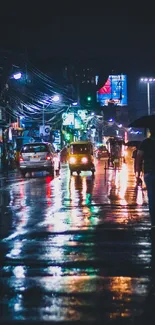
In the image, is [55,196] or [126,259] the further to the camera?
[55,196]

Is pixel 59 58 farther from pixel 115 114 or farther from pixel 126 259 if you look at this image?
pixel 126 259

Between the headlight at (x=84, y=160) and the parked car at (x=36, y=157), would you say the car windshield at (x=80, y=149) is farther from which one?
the parked car at (x=36, y=157)

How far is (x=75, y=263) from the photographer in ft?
26.8

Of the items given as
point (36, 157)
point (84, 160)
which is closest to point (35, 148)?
point (36, 157)

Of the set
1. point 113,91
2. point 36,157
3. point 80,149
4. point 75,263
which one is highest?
point 113,91

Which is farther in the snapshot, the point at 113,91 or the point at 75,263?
the point at 113,91

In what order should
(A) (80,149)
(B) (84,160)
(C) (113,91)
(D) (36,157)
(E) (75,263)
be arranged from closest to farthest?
(E) (75,263)
(D) (36,157)
(B) (84,160)
(A) (80,149)
(C) (113,91)

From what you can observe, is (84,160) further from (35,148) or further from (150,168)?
(150,168)

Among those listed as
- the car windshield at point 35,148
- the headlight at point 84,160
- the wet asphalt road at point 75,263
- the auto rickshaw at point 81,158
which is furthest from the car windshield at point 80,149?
the wet asphalt road at point 75,263

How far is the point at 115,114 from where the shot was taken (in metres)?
140

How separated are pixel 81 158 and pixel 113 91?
7988cm

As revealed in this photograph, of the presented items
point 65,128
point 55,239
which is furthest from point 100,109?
point 55,239

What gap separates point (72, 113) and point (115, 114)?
67.3 m

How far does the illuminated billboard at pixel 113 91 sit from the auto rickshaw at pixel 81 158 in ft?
249
